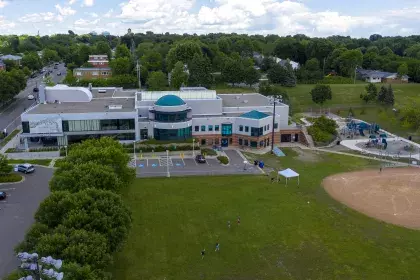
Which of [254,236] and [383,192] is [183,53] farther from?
[254,236]

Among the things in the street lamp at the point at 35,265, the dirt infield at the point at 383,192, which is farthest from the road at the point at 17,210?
the dirt infield at the point at 383,192

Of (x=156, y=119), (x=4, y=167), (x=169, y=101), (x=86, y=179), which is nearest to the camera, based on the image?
(x=86, y=179)

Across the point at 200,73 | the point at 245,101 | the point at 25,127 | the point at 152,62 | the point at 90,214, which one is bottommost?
the point at 90,214

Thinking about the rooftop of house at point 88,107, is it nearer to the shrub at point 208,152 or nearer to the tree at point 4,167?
the shrub at point 208,152

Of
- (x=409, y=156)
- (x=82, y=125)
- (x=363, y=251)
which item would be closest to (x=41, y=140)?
(x=82, y=125)

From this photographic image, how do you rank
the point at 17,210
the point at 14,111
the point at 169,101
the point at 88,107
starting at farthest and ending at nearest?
1. the point at 14,111
2. the point at 88,107
3. the point at 169,101
4. the point at 17,210

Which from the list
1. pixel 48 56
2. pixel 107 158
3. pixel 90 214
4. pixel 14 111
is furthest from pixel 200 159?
pixel 48 56

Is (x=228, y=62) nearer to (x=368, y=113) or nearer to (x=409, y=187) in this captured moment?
(x=368, y=113)
